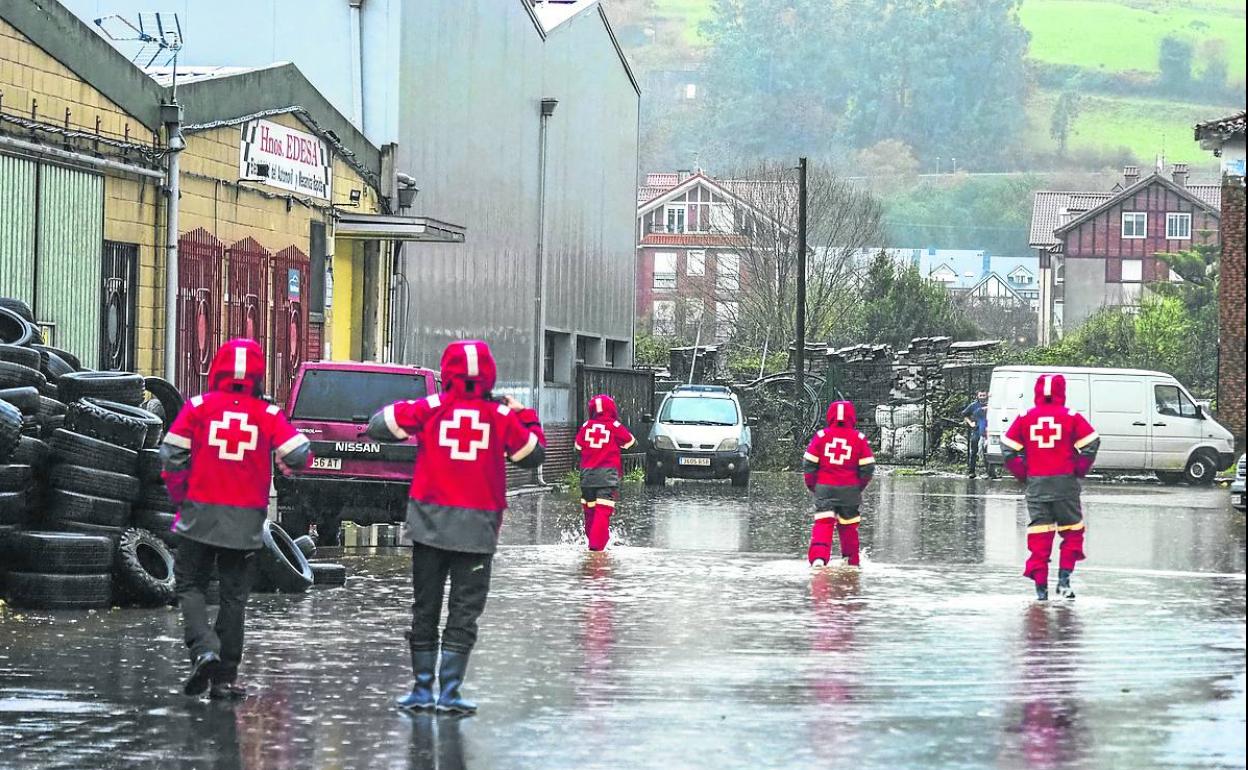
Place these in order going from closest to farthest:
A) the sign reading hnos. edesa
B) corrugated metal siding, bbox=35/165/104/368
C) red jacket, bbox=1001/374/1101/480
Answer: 1. red jacket, bbox=1001/374/1101/480
2. corrugated metal siding, bbox=35/165/104/368
3. the sign reading hnos. edesa

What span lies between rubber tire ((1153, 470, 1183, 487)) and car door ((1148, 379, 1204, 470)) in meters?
0.20

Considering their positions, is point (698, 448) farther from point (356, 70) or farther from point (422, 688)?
point (422, 688)

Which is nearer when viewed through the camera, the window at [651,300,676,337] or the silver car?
A: the silver car

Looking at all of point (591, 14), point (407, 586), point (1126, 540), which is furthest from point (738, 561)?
point (591, 14)

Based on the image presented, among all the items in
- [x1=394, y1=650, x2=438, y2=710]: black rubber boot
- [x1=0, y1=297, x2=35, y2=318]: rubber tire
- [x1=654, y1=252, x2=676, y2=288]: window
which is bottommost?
[x1=394, y1=650, x2=438, y2=710]: black rubber boot

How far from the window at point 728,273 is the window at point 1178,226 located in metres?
32.5

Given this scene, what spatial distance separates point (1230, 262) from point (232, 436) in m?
43.0

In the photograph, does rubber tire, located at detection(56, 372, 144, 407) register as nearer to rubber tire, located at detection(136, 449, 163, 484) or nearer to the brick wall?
rubber tire, located at detection(136, 449, 163, 484)

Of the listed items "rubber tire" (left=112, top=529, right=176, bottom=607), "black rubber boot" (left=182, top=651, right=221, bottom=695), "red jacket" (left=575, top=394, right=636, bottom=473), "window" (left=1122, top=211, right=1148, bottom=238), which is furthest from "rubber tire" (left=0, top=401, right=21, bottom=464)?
"window" (left=1122, top=211, right=1148, bottom=238)

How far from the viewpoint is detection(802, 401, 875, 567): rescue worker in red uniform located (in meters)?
18.6

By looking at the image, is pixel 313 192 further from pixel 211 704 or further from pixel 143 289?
pixel 211 704

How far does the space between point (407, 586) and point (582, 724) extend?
7.22 m

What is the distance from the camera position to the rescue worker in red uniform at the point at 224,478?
10.1 meters

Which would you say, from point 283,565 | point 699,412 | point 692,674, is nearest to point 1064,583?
point 692,674
